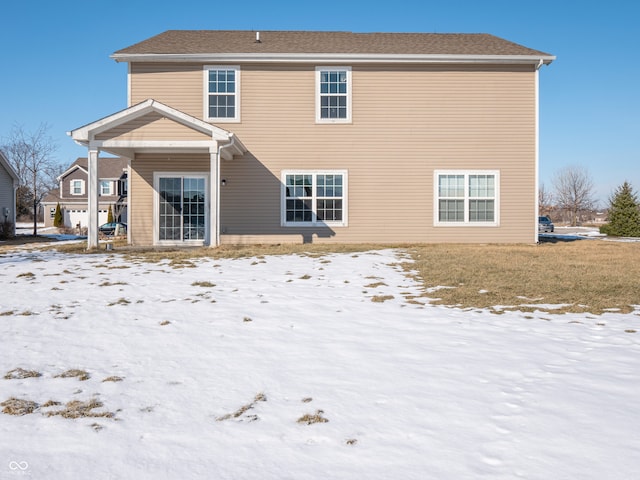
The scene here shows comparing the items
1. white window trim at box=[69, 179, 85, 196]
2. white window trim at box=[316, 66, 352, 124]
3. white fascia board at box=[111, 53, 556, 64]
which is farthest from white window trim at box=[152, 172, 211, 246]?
white window trim at box=[69, 179, 85, 196]

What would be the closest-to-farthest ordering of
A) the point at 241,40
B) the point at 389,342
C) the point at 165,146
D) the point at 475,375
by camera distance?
the point at 475,375
the point at 389,342
the point at 165,146
the point at 241,40

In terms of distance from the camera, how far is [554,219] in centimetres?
6044

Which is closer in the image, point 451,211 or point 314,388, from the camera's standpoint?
point 314,388

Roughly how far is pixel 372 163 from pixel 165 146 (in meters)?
5.98

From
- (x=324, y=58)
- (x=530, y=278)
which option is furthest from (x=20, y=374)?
(x=324, y=58)

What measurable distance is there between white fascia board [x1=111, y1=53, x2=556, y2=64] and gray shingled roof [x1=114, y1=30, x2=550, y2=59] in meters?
0.14

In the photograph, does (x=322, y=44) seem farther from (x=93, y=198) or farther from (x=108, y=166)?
(x=108, y=166)

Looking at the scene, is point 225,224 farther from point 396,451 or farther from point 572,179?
point 572,179

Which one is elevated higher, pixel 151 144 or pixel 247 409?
pixel 151 144

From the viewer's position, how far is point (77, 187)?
4544 centimetres

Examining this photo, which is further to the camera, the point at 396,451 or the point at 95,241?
the point at 95,241

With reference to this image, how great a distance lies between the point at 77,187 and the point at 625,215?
42516 mm

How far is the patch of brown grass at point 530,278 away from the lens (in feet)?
22.5

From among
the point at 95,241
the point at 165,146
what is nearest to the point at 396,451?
the point at 165,146
